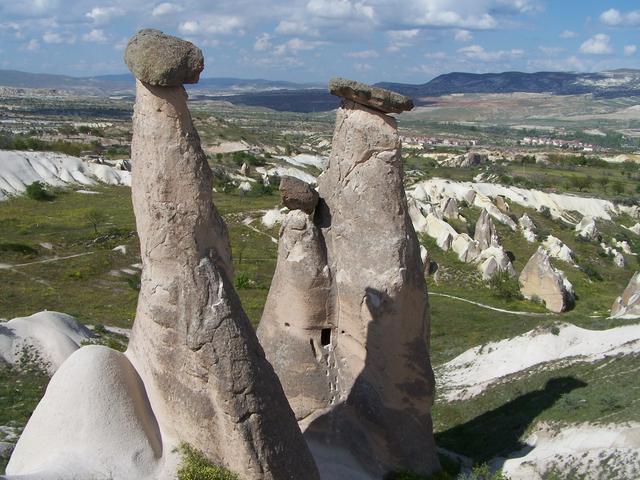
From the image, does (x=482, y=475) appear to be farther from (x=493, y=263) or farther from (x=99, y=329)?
(x=493, y=263)

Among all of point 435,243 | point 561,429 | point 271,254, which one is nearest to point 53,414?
point 561,429

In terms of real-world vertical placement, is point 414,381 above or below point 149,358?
below

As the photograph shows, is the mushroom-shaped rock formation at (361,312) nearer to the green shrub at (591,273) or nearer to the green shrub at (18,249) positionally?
the green shrub at (591,273)

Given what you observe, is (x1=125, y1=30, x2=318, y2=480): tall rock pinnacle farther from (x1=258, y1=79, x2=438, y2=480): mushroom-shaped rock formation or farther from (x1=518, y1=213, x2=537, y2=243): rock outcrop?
(x1=518, y1=213, x2=537, y2=243): rock outcrop

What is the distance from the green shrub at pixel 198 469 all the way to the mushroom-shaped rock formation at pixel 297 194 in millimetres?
4413

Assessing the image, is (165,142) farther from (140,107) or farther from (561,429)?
(561,429)

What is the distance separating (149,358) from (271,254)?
96.5ft

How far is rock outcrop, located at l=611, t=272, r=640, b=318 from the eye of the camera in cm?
2300

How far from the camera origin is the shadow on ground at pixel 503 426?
40.6 ft

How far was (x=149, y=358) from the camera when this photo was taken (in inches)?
317

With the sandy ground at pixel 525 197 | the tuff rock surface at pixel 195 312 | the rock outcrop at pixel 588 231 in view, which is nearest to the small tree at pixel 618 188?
the sandy ground at pixel 525 197

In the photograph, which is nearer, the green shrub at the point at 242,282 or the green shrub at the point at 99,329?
the green shrub at the point at 99,329

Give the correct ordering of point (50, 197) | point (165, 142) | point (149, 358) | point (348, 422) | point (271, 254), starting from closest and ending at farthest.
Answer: point (165, 142), point (149, 358), point (348, 422), point (271, 254), point (50, 197)

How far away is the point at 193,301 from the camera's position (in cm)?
752
